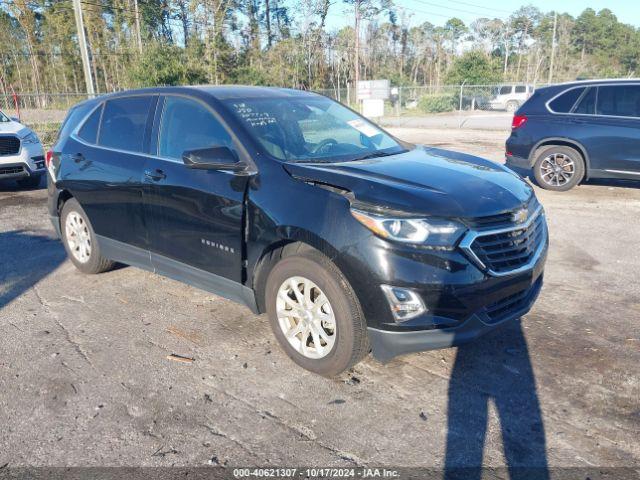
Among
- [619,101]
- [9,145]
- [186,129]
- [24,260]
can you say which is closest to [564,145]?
[619,101]

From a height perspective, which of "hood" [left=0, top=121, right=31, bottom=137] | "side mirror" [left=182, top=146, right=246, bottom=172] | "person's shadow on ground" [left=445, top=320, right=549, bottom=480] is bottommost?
"person's shadow on ground" [left=445, top=320, right=549, bottom=480]

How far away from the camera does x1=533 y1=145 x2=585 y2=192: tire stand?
8688mm

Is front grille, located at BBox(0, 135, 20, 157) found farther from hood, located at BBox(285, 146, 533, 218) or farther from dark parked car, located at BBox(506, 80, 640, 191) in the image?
dark parked car, located at BBox(506, 80, 640, 191)

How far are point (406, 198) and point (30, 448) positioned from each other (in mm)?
2396

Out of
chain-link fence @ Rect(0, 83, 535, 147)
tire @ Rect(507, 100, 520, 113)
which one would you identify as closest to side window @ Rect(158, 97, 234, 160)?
chain-link fence @ Rect(0, 83, 535, 147)

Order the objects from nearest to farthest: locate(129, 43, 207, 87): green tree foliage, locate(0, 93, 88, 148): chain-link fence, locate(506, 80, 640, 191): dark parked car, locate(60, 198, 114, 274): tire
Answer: locate(60, 198, 114, 274): tire → locate(506, 80, 640, 191): dark parked car → locate(0, 93, 88, 148): chain-link fence → locate(129, 43, 207, 87): green tree foliage

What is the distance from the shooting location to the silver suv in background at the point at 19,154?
365 inches

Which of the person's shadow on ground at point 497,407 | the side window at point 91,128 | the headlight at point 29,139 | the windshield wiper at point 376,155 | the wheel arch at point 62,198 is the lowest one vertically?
the person's shadow on ground at point 497,407

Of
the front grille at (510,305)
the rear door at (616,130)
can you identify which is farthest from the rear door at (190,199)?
the rear door at (616,130)

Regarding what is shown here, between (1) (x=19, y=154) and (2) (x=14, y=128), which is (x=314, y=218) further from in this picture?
(2) (x=14, y=128)

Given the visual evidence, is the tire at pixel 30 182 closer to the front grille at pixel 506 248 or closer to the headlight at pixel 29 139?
the headlight at pixel 29 139

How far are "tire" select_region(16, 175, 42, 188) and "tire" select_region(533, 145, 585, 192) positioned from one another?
9.15 meters

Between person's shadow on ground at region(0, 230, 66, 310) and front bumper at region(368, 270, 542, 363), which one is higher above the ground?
front bumper at region(368, 270, 542, 363)

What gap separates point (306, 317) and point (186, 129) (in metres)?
1.79
